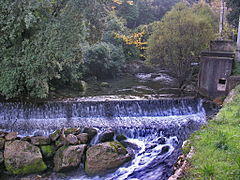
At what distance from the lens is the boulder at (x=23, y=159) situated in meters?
8.98

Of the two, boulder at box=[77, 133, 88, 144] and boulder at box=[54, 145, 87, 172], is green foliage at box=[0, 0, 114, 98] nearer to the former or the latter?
boulder at box=[77, 133, 88, 144]

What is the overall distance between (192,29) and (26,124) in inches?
439

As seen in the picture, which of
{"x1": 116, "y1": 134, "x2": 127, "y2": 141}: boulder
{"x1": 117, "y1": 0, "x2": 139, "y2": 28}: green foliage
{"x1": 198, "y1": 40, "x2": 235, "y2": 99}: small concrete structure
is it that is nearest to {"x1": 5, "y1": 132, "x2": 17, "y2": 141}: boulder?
{"x1": 116, "y1": 134, "x2": 127, "y2": 141}: boulder

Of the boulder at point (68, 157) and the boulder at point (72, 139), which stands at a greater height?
the boulder at point (72, 139)

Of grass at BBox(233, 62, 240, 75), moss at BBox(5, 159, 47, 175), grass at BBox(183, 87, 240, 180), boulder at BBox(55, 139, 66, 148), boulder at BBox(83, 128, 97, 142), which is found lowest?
moss at BBox(5, 159, 47, 175)

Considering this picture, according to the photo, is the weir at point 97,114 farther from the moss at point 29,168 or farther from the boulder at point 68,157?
the moss at point 29,168

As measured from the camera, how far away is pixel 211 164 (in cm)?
495

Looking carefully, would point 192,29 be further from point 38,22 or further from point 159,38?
point 38,22

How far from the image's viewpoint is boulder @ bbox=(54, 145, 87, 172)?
904 centimetres

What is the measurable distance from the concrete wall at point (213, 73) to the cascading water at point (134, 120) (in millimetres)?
1995

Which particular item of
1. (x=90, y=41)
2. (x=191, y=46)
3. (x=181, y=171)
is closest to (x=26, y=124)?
(x=90, y=41)

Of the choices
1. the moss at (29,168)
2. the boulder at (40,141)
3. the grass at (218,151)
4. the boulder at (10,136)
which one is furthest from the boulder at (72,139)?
the grass at (218,151)

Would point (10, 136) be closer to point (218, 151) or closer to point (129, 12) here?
point (218, 151)

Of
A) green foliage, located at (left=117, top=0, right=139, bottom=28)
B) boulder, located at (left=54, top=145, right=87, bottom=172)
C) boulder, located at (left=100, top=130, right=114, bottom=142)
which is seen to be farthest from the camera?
green foliage, located at (left=117, top=0, right=139, bottom=28)
